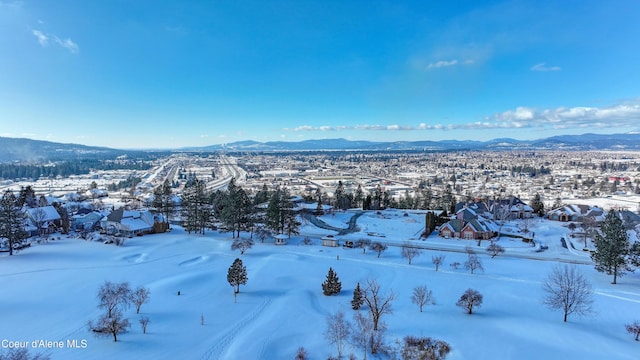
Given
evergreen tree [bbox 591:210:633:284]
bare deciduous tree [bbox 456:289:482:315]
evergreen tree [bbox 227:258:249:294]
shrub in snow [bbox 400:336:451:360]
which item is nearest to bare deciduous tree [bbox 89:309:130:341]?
evergreen tree [bbox 227:258:249:294]

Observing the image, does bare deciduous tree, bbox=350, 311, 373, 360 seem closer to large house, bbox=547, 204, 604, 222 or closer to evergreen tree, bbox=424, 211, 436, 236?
evergreen tree, bbox=424, 211, 436, 236

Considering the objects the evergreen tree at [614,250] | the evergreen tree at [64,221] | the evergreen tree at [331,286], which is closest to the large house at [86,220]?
the evergreen tree at [64,221]

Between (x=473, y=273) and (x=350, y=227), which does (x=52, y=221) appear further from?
(x=473, y=273)

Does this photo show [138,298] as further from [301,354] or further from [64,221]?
[64,221]

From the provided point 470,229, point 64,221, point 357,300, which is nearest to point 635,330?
point 357,300

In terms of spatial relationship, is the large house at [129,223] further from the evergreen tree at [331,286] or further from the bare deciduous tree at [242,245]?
the evergreen tree at [331,286]

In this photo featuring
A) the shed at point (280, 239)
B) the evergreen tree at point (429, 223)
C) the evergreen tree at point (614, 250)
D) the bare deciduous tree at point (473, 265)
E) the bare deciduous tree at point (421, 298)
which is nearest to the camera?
the bare deciduous tree at point (421, 298)
